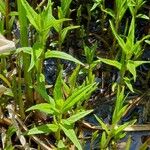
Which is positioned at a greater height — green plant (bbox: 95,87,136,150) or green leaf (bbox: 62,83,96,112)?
green leaf (bbox: 62,83,96,112)

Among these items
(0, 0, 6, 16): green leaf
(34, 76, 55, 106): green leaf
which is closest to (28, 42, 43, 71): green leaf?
(34, 76, 55, 106): green leaf

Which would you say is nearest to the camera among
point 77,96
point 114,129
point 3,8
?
point 77,96

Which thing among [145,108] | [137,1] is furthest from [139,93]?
[137,1]

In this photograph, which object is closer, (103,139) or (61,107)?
(61,107)

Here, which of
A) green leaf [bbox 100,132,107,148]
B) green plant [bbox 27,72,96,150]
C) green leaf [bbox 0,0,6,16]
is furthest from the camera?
green leaf [bbox 0,0,6,16]

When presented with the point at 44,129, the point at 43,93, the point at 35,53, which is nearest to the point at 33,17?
the point at 35,53

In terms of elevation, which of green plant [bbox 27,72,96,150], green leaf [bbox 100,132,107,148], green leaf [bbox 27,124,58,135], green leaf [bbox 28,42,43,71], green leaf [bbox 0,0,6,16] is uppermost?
green leaf [bbox 0,0,6,16]

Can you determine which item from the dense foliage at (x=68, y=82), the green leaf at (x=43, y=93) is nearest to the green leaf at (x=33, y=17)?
the dense foliage at (x=68, y=82)

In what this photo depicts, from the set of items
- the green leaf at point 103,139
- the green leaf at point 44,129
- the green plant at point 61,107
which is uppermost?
the green plant at point 61,107

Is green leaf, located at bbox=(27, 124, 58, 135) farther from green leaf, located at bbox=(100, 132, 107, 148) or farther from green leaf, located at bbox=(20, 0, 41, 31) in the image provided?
green leaf, located at bbox=(20, 0, 41, 31)

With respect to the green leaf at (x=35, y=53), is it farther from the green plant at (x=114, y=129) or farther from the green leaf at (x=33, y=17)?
the green plant at (x=114, y=129)

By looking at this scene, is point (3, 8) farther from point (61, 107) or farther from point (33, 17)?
point (61, 107)

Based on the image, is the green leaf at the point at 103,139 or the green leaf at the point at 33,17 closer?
the green leaf at the point at 33,17
